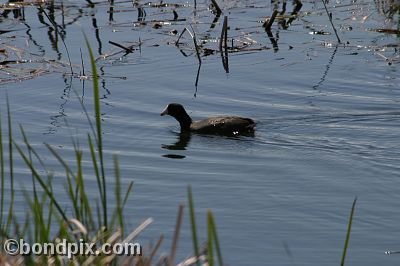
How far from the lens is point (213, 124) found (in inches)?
418

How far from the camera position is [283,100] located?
11.4 m

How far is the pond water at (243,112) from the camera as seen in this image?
26.1ft

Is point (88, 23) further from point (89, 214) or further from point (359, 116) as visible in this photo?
point (89, 214)

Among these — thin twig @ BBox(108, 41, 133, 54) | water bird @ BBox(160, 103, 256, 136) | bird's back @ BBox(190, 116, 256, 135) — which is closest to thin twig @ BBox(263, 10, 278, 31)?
thin twig @ BBox(108, 41, 133, 54)

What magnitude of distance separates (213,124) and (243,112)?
72 centimetres

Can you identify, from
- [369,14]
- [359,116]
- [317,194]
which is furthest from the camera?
[369,14]

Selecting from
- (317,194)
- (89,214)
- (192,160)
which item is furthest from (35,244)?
(192,160)

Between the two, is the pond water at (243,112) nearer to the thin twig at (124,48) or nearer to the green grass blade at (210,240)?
the thin twig at (124,48)

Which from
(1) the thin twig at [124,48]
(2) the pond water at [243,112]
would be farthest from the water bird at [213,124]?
(1) the thin twig at [124,48]

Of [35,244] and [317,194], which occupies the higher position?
[35,244]

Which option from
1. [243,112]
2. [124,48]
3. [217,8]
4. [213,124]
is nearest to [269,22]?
[217,8]

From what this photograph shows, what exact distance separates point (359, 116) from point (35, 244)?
20.7 ft

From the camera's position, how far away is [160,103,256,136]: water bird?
34.3ft

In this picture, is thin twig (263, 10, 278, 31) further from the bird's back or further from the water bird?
the bird's back
